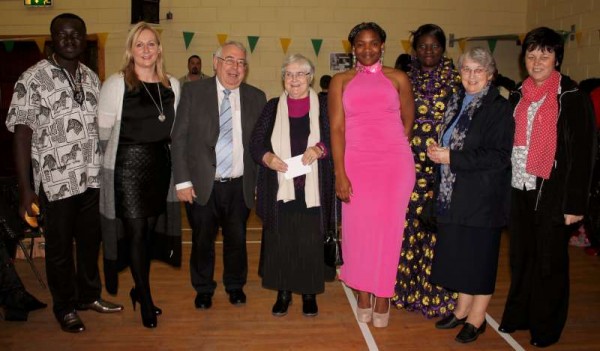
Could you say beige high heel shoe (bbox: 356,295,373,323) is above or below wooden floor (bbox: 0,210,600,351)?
above

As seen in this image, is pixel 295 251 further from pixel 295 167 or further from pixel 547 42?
pixel 547 42

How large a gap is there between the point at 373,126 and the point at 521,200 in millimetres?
901

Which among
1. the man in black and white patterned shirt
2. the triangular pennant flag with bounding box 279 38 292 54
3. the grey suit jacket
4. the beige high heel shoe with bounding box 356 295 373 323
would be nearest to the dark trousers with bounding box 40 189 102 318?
the man in black and white patterned shirt

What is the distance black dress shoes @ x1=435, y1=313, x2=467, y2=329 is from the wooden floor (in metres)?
0.04

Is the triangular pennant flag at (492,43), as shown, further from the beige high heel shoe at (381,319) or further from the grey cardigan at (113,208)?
the grey cardigan at (113,208)

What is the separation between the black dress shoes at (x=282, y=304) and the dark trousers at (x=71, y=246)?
117cm

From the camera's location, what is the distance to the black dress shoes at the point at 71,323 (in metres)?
3.12

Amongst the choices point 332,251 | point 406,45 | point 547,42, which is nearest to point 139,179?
point 332,251

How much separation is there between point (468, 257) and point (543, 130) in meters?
0.77

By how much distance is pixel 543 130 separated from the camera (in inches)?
108

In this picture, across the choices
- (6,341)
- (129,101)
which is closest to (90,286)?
(6,341)

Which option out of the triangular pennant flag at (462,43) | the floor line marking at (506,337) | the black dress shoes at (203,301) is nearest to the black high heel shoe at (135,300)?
the black dress shoes at (203,301)

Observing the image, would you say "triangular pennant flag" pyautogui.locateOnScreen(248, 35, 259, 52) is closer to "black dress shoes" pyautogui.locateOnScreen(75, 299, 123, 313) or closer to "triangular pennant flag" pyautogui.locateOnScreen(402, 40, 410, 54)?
"triangular pennant flag" pyautogui.locateOnScreen(402, 40, 410, 54)

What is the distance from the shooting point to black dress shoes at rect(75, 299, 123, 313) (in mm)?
3400
